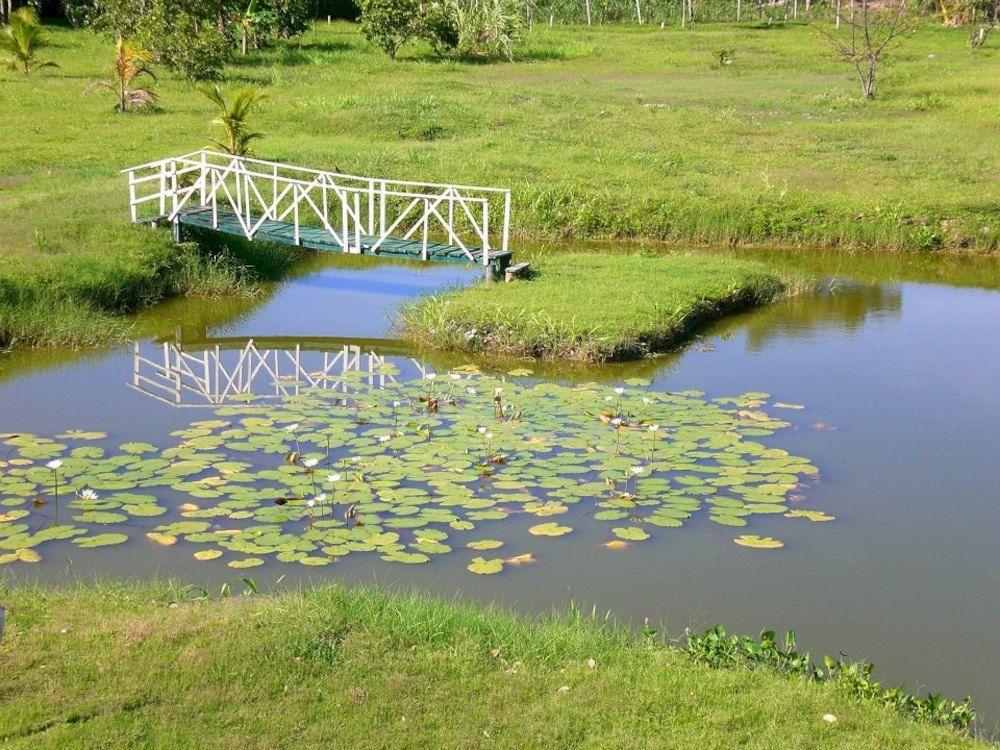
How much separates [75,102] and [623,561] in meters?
23.2

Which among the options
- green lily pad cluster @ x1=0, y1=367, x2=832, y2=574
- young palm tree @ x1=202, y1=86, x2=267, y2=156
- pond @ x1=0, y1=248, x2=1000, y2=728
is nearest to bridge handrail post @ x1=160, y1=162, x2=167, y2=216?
pond @ x1=0, y1=248, x2=1000, y2=728

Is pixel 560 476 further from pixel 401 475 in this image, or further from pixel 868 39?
pixel 868 39

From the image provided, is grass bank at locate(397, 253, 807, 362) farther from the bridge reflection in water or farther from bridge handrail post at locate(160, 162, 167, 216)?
bridge handrail post at locate(160, 162, 167, 216)

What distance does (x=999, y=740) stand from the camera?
6.27 meters

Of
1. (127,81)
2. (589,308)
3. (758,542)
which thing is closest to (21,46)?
(127,81)

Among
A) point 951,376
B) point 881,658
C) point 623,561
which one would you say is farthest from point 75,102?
point 881,658

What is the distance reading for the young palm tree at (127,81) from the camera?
86.4ft

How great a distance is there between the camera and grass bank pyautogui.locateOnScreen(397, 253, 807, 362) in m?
13.2

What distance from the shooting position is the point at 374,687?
5828 millimetres

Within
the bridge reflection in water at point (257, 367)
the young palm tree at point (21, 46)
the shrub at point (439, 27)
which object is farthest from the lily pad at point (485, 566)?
the shrub at point (439, 27)

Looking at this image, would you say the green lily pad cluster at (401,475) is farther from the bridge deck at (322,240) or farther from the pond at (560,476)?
the bridge deck at (322,240)

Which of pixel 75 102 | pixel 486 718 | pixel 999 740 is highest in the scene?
pixel 75 102

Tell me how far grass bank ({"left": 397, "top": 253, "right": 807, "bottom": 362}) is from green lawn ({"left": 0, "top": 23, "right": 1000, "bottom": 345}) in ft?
11.4

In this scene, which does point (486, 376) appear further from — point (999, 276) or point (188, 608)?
point (999, 276)
